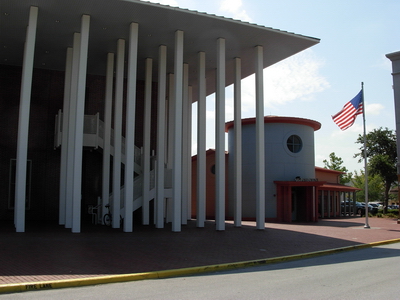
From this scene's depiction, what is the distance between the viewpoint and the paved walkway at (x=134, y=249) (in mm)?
9430

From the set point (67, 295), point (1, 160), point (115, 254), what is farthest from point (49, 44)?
point (67, 295)

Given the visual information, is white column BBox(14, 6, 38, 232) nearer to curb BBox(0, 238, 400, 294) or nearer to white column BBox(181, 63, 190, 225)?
curb BBox(0, 238, 400, 294)

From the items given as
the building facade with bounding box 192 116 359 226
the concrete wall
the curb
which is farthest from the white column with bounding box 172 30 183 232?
the concrete wall

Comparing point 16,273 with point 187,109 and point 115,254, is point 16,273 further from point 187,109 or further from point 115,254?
point 187,109

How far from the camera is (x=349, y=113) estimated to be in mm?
22750

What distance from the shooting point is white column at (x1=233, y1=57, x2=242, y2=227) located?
20.6m

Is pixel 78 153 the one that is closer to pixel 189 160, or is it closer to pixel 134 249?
pixel 134 249

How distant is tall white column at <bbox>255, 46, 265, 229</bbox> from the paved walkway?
1.41 meters

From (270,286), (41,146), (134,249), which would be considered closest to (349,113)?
(134,249)

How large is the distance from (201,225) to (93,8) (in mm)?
10920

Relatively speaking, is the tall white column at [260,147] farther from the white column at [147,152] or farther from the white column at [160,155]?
the white column at [147,152]

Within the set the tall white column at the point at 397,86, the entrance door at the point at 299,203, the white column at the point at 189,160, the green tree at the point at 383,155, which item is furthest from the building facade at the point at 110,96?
the green tree at the point at 383,155

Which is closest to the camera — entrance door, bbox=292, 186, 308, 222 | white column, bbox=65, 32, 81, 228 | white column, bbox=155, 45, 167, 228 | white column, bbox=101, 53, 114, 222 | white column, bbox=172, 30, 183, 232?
white column, bbox=172, 30, 183, 232

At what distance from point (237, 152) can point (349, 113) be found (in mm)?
7025
